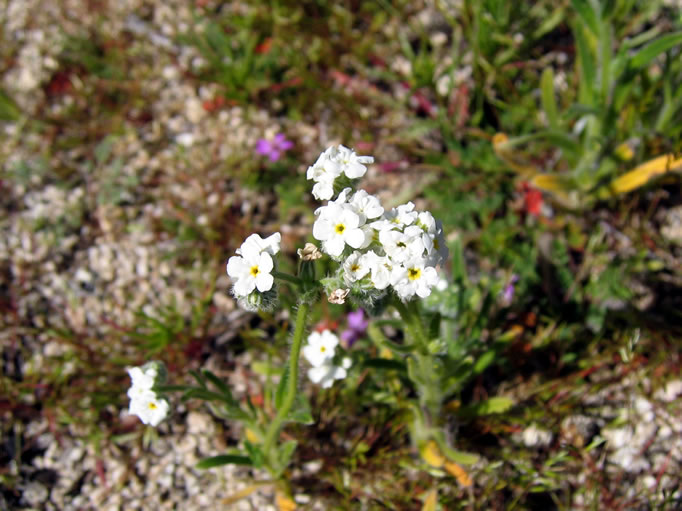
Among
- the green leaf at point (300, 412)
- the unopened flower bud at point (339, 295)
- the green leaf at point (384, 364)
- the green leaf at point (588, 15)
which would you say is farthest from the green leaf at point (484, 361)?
the green leaf at point (588, 15)

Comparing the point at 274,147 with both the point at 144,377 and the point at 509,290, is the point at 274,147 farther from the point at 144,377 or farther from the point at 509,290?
the point at 144,377

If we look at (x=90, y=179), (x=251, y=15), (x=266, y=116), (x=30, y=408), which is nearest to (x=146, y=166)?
(x=90, y=179)

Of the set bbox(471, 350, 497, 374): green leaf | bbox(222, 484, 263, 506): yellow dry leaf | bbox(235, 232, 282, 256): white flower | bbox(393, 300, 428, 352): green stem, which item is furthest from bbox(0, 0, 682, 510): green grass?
bbox(235, 232, 282, 256): white flower

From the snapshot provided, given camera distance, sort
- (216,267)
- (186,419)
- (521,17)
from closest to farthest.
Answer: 1. (186,419)
2. (216,267)
3. (521,17)

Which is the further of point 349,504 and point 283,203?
point 283,203

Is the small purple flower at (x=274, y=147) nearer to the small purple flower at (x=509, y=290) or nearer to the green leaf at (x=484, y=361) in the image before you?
the small purple flower at (x=509, y=290)

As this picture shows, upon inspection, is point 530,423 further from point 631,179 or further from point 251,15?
point 251,15

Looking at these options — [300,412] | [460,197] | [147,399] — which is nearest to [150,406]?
[147,399]
